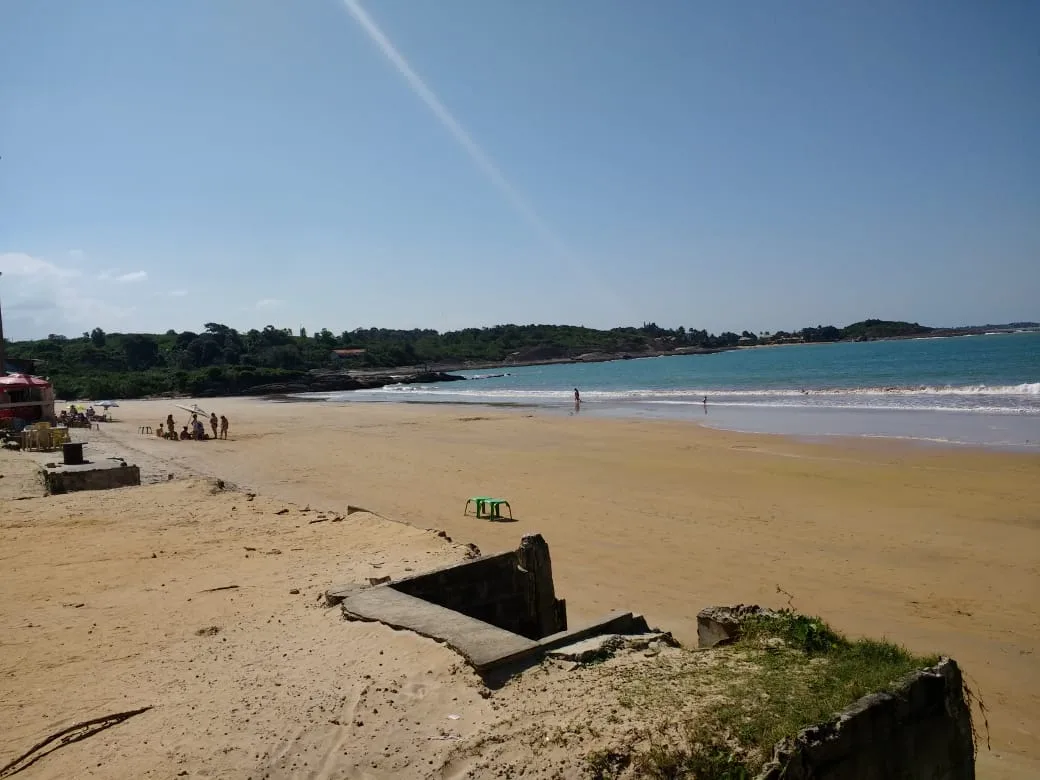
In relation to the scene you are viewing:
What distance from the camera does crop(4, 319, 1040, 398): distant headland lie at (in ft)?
247

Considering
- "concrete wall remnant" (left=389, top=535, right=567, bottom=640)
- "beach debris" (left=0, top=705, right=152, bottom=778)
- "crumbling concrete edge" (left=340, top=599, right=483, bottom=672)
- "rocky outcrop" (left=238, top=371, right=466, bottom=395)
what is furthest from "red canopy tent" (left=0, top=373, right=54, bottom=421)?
"rocky outcrop" (left=238, top=371, right=466, bottom=395)

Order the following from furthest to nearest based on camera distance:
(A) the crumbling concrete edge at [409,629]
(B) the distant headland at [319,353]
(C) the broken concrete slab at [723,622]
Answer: (B) the distant headland at [319,353]
(C) the broken concrete slab at [723,622]
(A) the crumbling concrete edge at [409,629]

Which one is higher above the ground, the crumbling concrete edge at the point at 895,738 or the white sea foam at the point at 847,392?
the crumbling concrete edge at the point at 895,738

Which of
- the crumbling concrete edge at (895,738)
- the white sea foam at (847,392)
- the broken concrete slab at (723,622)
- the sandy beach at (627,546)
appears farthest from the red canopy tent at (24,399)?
the white sea foam at (847,392)

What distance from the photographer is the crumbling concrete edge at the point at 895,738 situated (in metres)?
3.47

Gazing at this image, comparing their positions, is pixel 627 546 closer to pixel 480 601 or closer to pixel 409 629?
pixel 480 601

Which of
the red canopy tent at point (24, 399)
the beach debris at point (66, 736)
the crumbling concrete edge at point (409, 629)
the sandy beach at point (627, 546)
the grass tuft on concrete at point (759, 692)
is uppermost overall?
the red canopy tent at point (24, 399)

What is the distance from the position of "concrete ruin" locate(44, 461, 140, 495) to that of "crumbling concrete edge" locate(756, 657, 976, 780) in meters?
14.2

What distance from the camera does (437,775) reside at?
3914 mm

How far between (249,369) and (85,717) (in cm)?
8018

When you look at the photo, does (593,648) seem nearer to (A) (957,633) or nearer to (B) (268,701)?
(B) (268,701)

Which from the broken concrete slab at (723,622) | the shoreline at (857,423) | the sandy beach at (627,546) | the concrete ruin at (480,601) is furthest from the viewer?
the shoreline at (857,423)

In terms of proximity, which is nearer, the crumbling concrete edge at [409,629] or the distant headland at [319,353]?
the crumbling concrete edge at [409,629]

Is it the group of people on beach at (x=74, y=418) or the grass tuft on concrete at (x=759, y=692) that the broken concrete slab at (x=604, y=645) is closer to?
the grass tuft on concrete at (x=759, y=692)
